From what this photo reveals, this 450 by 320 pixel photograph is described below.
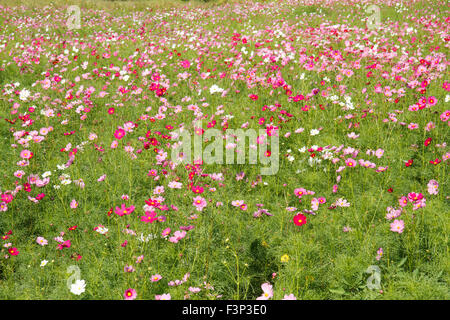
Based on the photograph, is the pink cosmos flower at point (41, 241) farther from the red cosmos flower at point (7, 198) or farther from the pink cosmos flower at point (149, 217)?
the pink cosmos flower at point (149, 217)

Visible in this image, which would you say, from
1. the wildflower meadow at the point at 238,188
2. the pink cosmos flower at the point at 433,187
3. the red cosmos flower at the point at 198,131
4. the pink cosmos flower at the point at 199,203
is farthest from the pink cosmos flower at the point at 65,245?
the pink cosmos flower at the point at 433,187

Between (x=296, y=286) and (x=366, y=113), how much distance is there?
7.94 feet

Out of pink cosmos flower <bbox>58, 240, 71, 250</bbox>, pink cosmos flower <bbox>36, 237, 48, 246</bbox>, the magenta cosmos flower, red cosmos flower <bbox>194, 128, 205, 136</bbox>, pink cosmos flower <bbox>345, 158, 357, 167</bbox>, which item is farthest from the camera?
red cosmos flower <bbox>194, 128, 205, 136</bbox>

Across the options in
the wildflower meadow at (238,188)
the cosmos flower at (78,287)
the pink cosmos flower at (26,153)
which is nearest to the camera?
the cosmos flower at (78,287)

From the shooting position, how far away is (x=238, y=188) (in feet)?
9.53

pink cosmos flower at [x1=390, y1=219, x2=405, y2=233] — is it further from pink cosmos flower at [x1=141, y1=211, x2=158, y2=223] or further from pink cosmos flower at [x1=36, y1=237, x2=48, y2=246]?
pink cosmos flower at [x1=36, y1=237, x2=48, y2=246]

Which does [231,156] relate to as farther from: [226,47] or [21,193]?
[226,47]

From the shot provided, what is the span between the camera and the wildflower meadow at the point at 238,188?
2.04 meters

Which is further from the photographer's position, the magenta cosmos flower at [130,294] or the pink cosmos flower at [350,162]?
the pink cosmos flower at [350,162]

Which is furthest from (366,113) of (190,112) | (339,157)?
(190,112)

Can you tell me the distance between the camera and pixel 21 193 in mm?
3023

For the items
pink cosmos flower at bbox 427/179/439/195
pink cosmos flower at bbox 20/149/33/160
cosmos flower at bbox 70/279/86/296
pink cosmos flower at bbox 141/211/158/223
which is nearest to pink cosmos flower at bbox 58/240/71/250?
cosmos flower at bbox 70/279/86/296

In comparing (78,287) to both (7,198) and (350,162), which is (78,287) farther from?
(350,162)

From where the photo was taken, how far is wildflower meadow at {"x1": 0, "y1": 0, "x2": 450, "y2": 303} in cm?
204
